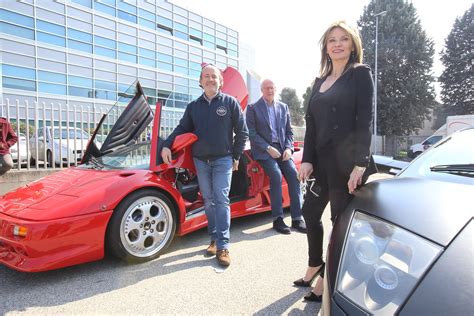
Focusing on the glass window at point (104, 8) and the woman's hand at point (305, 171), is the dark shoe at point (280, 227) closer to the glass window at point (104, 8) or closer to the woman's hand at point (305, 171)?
the woman's hand at point (305, 171)

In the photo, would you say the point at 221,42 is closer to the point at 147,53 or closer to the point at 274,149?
the point at 147,53

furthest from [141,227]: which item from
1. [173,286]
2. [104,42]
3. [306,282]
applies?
[104,42]

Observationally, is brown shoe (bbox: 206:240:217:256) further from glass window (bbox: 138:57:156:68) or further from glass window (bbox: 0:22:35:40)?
glass window (bbox: 138:57:156:68)

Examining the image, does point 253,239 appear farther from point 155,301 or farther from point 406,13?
point 406,13

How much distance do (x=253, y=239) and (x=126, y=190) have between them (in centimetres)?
148

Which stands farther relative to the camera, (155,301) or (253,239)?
(253,239)

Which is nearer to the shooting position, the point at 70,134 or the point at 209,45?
the point at 70,134

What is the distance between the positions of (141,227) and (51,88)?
68.5 feet

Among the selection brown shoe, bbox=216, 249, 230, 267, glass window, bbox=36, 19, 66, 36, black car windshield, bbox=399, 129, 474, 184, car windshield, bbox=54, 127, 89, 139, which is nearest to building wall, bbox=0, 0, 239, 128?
glass window, bbox=36, 19, 66, 36

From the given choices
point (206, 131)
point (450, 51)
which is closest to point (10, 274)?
point (206, 131)

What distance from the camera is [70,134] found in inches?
256

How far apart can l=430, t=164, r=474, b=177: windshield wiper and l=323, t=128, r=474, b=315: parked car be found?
13 mm

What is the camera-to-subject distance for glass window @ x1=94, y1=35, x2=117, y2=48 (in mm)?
22917

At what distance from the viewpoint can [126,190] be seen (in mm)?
2881
